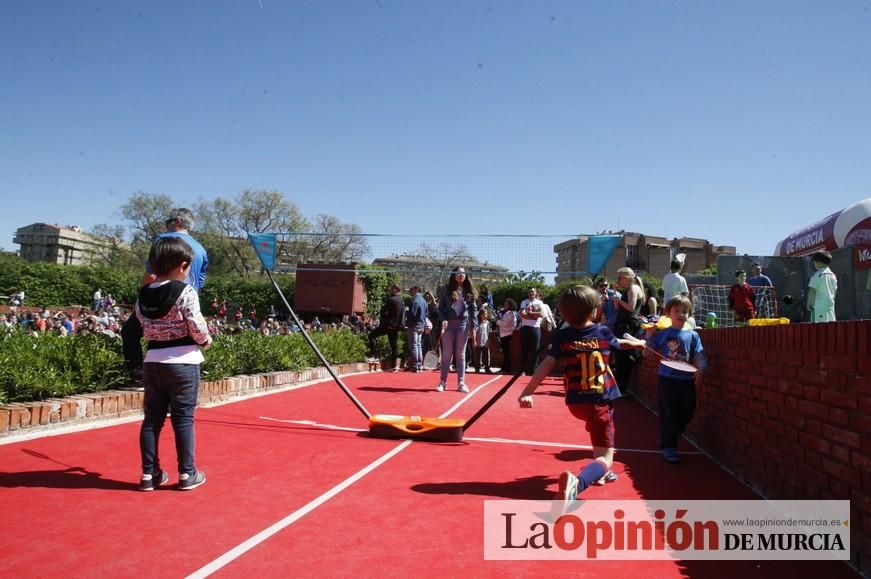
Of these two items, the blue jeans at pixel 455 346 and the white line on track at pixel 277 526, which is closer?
the white line on track at pixel 277 526

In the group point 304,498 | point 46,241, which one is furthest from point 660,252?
point 46,241

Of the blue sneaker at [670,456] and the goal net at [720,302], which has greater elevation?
the goal net at [720,302]

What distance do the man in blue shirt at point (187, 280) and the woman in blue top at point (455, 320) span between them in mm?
4101

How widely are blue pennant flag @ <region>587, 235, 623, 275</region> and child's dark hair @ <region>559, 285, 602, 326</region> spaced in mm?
3587

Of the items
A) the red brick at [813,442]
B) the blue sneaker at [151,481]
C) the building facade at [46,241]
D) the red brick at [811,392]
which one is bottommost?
the blue sneaker at [151,481]

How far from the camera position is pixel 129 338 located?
20.0 ft

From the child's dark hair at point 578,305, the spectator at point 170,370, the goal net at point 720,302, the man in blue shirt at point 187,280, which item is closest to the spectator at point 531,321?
the goal net at point 720,302

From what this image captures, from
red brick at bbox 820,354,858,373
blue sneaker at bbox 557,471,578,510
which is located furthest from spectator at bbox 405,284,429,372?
red brick at bbox 820,354,858,373

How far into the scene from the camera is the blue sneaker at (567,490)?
11.1 feet

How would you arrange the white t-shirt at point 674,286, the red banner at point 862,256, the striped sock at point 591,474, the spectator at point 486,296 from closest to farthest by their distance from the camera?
the striped sock at point 591,474 < the white t-shirt at point 674,286 < the red banner at point 862,256 < the spectator at point 486,296

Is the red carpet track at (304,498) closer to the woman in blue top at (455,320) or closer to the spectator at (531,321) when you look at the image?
the woman in blue top at (455,320)

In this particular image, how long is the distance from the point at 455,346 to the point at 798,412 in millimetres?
6122

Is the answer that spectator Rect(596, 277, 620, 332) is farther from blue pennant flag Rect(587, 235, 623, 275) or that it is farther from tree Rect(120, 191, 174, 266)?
tree Rect(120, 191, 174, 266)

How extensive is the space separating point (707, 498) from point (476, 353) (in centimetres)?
984
